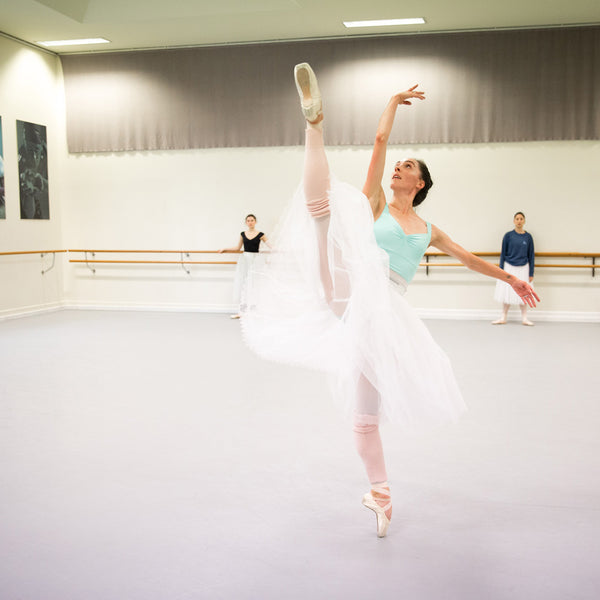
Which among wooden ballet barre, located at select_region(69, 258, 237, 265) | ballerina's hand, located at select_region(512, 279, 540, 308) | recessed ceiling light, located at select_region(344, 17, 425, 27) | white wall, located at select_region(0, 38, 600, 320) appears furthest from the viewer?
wooden ballet barre, located at select_region(69, 258, 237, 265)

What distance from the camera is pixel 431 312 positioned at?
870 cm

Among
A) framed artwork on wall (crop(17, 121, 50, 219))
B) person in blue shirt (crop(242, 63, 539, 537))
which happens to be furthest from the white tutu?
framed artwork on wall (crop(17, 121, 50, 219))

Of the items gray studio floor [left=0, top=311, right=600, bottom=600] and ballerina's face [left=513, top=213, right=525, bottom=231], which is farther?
ballerina's face [left=513, top=213, right=525, bottom=231]

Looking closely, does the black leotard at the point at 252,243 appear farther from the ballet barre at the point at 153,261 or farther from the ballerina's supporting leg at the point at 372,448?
the ballerina's supporting leg at the point at 372,448

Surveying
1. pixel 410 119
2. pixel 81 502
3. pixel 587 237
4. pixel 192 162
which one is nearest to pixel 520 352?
pixel 587 237

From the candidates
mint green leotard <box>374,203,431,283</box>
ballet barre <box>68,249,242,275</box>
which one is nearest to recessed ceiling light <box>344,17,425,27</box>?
ballet barre <box>68,249,242,275</box>

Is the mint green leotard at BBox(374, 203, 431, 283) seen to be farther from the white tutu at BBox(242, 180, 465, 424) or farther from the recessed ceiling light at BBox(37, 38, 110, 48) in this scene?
the recessed ceiling light at BBox(37, 38, 110, 48)

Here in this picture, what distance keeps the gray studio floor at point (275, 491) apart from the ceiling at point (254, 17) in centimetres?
454

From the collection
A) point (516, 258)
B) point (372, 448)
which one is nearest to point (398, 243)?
point (372, 448)

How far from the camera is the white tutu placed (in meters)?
2.24

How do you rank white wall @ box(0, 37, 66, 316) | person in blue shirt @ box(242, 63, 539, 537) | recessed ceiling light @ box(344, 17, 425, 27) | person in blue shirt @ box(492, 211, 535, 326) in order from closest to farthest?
1. person in blue shirt @ box(242, 63, 539, 537)
2. recessed ceiling light @ box(344, 17, 425, 27)
3. person in blue shirt @ box(492, 211, 535, 326)
4. white wall @ box(0, 37, 66, 316)

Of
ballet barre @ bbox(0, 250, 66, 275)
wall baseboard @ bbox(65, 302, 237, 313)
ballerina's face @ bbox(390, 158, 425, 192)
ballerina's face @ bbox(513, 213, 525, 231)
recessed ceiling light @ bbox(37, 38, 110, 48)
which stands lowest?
wall baseboard @ bbox(65, 302, 237, 313)

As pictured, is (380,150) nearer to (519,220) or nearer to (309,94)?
(309,94)

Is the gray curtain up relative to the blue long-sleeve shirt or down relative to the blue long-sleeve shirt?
up
